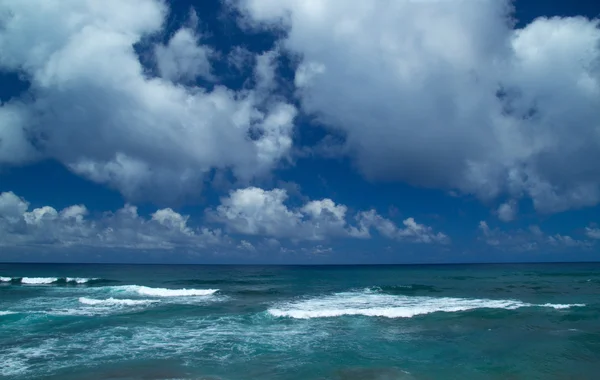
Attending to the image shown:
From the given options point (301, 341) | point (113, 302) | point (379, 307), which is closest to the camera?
point (301, 341)

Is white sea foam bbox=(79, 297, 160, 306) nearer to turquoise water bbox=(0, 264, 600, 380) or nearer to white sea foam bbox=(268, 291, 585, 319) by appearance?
turquoise water bbox=(0, 264, 600, 380)

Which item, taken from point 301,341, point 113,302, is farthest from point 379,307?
point 113,302

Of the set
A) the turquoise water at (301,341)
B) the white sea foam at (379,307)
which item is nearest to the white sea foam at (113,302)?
the turquoise water at (301,341)

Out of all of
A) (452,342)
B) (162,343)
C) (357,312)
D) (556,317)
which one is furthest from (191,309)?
(556,317)

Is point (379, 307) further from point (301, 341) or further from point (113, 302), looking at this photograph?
point (113, 302)

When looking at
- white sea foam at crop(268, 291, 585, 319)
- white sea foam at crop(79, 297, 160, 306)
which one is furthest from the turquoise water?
white sea foam at crop(79, 297, 160, 306)

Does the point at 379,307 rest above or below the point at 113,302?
above

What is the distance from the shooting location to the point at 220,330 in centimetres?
1955

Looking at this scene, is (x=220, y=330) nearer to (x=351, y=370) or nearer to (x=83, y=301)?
(x=351, y=370)

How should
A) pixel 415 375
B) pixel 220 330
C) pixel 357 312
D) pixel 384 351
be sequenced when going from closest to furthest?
pixel 415 375 < pixel 384 351 < pixel 220 330 < pixel 357 312

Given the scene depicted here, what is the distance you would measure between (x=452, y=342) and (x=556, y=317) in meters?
Answer: 10.2

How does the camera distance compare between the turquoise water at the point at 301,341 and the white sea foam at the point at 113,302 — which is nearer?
the turquoise water at the point at 301,341

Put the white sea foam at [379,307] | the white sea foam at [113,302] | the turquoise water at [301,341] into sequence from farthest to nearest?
the white sea foam at [113,302], the white sea foam at [379,307], the turquoise water at [301,341]

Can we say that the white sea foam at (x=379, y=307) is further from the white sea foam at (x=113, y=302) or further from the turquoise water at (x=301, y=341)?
the white sea foam at (x=113, y=302)
